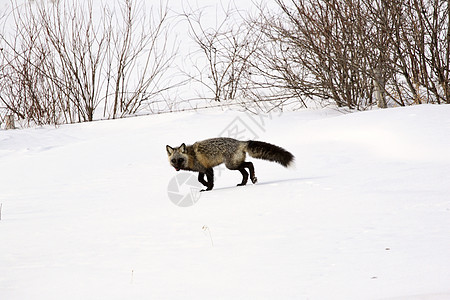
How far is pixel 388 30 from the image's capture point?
11.2m

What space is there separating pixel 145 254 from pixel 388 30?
878 centimetres

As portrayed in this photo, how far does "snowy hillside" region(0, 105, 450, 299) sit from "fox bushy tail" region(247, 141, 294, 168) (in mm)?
288

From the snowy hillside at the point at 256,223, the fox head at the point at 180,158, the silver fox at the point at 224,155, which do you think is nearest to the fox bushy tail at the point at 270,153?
the silver fox at the point at 224,155

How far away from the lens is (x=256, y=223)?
15.5 feet

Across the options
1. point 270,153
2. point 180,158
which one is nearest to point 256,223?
point 270,153

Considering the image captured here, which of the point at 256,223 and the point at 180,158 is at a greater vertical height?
the point at 180,158

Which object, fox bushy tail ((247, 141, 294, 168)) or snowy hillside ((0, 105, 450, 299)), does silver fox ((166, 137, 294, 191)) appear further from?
snowy hillside ((0, 105, 450, 299))

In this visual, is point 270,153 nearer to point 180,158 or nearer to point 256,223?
point 180,158

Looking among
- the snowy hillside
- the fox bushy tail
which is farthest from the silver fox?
the snowy hillside

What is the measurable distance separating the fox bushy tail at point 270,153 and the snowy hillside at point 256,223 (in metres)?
0.29

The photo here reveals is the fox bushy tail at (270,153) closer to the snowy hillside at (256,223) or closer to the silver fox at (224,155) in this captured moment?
the silver fox at (224,155)

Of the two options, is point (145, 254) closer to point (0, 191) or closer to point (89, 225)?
point (89, 225)

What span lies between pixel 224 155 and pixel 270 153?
0.58m

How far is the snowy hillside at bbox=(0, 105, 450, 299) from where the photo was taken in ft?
11.1
